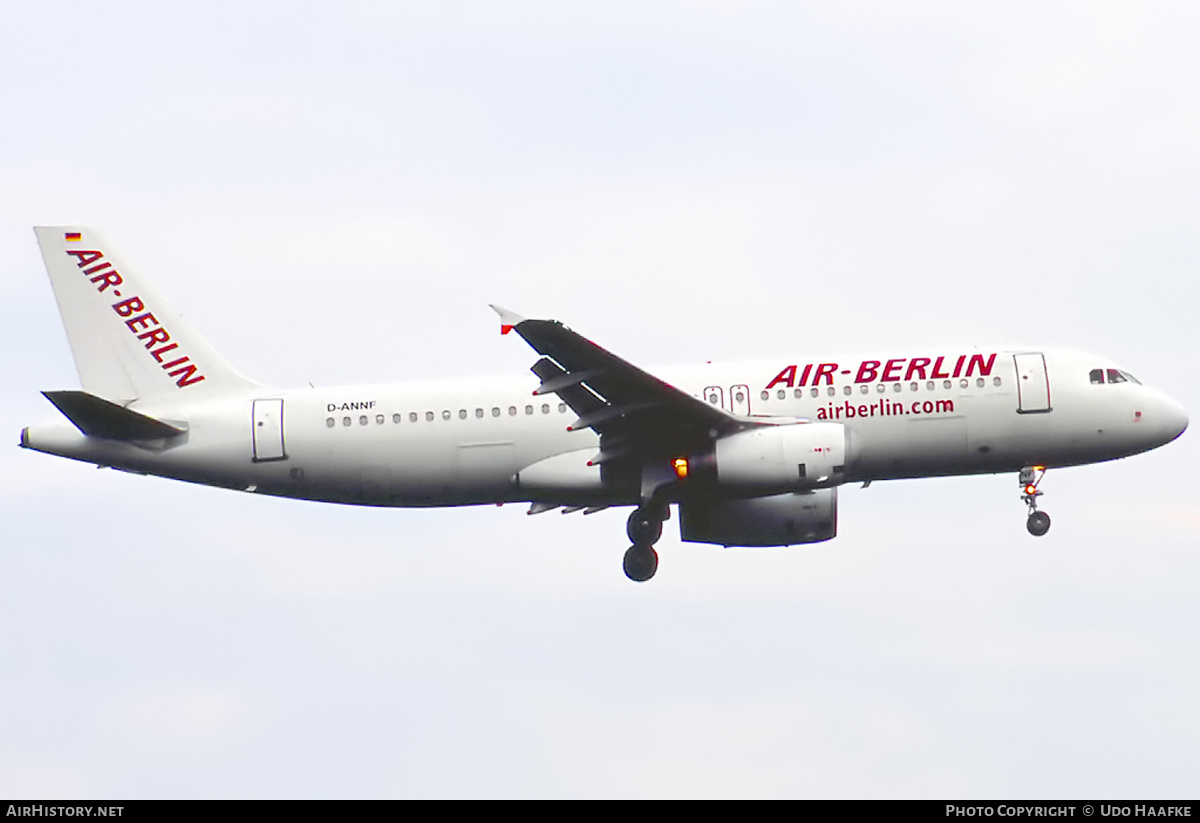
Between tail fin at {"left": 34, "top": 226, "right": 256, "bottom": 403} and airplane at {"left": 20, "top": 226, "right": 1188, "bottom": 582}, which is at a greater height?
tail fin at {"left": 34, "top": 226, "right": 256, "bottom": 403}

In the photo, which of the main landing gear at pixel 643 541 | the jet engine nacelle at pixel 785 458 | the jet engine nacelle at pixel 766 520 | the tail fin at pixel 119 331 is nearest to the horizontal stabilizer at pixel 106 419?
the tail fin at pixel 119 331

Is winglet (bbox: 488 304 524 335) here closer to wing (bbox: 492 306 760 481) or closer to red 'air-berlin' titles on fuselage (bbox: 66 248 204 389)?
wing (bbox: 492 306 760 481)

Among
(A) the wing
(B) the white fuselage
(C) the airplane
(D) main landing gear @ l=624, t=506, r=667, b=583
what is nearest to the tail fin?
(C) the airplane

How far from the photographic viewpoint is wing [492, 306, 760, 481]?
32156 millimetres

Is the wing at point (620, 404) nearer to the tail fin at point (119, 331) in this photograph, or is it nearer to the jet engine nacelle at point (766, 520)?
the jet engine nacelle at point (766, 520)

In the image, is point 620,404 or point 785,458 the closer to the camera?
point 785,458

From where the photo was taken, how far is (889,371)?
1369 inches

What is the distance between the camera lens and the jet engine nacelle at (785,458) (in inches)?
1300

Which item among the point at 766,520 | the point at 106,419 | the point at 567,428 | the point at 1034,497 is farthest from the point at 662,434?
the point at 106,419

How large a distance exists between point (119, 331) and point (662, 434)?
1323 cm

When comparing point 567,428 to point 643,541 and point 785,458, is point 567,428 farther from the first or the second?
point 785,458

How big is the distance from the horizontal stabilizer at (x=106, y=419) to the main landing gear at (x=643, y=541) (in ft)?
33.3

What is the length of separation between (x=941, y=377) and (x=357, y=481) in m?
12.7
